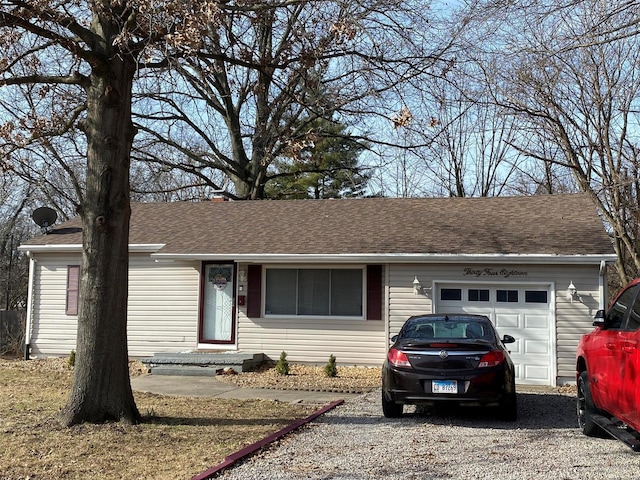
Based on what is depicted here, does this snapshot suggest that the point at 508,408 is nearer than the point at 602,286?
Yes

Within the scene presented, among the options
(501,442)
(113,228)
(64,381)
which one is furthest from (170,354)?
(501,442)

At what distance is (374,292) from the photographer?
15.4 meters

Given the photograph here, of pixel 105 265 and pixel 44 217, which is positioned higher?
pixel 44 217

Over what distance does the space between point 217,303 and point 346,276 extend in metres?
3.42

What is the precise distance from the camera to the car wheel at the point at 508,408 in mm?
8820

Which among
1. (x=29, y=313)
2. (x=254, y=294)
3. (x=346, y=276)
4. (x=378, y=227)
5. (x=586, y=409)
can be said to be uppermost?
(x=378, y=227)

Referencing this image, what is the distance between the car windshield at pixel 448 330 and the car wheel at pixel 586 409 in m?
1.51

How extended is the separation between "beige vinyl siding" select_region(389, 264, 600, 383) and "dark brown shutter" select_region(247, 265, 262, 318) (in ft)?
10.9

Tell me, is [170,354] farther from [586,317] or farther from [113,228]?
[586,317]

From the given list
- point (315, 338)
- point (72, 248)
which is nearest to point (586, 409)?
point (315, 338)

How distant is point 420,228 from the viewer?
16.2 metres

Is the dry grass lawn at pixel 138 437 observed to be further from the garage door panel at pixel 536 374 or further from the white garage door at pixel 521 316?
the garage door panel at pixel 536 374

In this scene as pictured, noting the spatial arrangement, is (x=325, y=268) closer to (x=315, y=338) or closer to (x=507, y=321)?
(x=315, y=338)

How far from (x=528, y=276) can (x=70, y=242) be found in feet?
38.1
